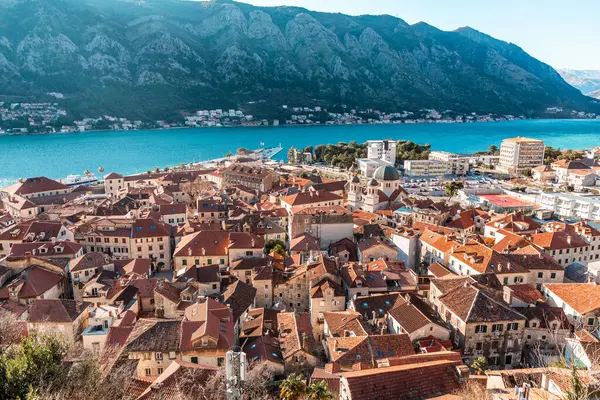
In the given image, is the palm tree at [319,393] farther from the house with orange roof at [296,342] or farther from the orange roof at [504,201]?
the orange roof at [504,201]

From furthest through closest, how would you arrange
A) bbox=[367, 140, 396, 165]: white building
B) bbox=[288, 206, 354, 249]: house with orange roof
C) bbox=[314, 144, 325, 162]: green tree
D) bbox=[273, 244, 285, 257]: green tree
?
bbox=[314, 144, 325, 162]: green tree
bbox=[367, 140, 396, 165]: white building
bbox=[288, 206, 354, 249]: house with orange roof
bbox=[273, 244, 285, 257]: green tree

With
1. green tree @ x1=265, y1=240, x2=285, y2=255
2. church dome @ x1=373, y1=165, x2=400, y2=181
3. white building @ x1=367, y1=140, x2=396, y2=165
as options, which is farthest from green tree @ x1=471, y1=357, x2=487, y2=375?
white building @ x1=367, y1=140, x2=396, y2=165

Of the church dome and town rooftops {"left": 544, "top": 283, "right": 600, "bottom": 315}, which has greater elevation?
the church dome

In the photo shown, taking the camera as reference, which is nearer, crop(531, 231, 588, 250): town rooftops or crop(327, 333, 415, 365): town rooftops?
crop(327, 333, 415, 365): town rooftops

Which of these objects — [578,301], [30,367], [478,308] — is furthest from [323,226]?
[30,367]

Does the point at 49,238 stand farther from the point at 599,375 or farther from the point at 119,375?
the point at 599,375

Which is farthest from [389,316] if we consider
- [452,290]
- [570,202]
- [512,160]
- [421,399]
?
[512,160]

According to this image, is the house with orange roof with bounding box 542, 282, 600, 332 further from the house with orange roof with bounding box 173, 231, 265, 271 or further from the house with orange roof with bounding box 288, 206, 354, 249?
the house with orange roof with bounding box 173, 231, 265, 271
